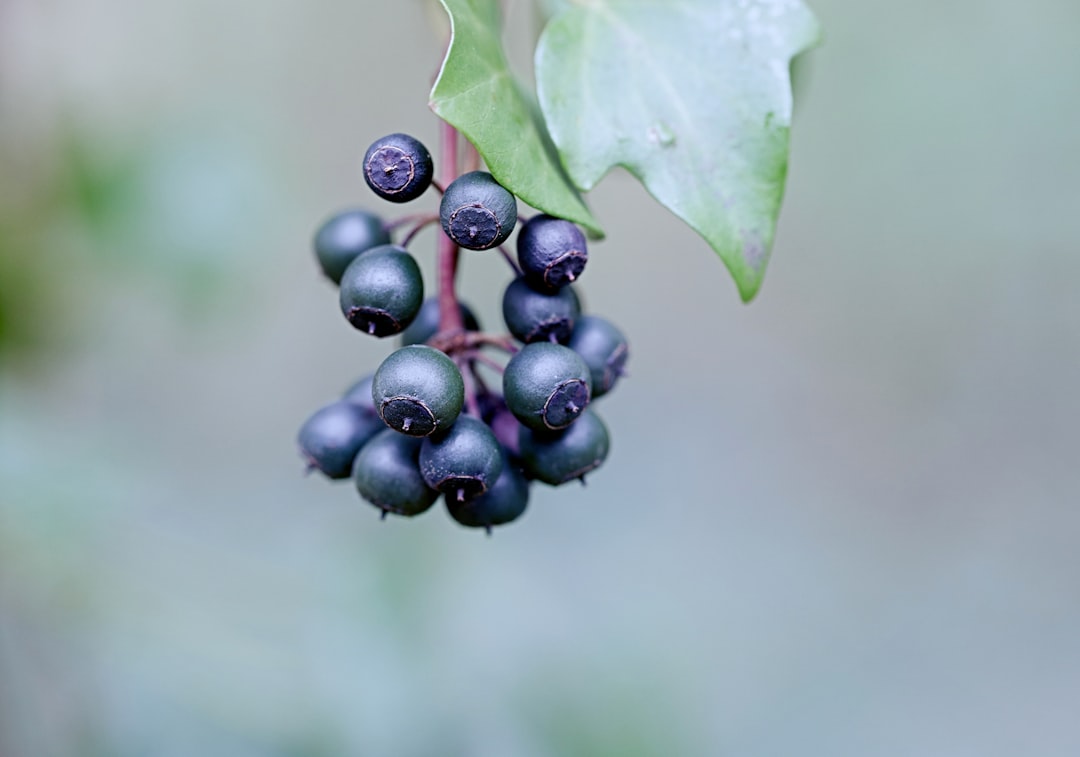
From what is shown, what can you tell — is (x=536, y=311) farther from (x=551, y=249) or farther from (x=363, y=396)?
(x=363, y=396)

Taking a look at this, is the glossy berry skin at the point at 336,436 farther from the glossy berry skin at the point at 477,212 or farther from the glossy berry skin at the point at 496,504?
the glossy berry skin at the point at 477,212

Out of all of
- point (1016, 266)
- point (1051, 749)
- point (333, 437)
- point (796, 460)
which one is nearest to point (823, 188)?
point (1016, 266)

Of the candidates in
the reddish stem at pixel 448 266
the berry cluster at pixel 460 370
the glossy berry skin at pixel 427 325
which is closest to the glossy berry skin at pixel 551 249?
the berry cluster at pixel 460 370

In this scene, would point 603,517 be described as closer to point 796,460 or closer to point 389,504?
point 796,460

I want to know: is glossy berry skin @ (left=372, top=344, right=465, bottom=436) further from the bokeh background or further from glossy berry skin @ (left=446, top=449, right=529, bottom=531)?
the bokeh background

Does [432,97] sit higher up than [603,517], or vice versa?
[432,97]

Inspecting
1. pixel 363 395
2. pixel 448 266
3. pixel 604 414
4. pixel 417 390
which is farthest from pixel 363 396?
pixel 604 414

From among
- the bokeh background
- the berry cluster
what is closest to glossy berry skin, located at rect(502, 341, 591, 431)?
the berry cluster
